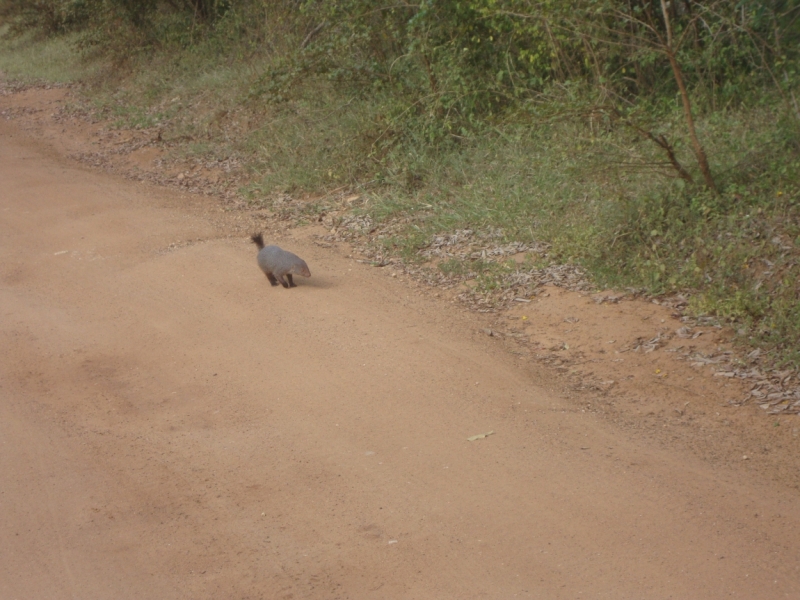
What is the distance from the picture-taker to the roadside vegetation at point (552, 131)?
6.27 m

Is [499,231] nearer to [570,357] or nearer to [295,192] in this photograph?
[570,357]

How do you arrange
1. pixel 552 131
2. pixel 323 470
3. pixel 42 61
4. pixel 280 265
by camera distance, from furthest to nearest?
pixel 42 61 < pixel 552 131 < pixel 280 265 < pixel 323 470

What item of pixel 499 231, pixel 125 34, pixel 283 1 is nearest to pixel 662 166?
pixel 499 231

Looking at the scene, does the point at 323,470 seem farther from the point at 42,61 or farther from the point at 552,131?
the point at 42,61

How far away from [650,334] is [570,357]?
1.82 feet

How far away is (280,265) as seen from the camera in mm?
6562

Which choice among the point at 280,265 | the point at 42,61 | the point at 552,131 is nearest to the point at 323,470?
the point at 280,265

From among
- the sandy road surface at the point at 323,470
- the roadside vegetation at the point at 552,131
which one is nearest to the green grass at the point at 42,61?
the roadside vegetation at the point at 552,131

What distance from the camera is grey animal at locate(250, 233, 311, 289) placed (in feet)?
21.5

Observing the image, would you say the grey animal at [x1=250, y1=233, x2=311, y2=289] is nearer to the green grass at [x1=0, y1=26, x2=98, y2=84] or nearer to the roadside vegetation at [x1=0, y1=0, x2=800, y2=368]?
the roadside vegetation at [x1=0, y1=0, x2=800, y2=368]

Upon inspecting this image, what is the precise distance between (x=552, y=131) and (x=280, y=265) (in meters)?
3.35

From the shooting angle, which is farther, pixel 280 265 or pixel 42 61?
pixel 42 61

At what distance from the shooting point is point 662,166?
22.1 feet

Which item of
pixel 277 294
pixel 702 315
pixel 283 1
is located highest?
pixel 283 1
